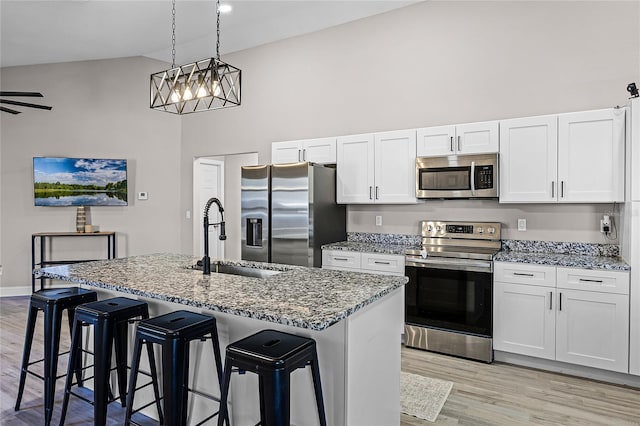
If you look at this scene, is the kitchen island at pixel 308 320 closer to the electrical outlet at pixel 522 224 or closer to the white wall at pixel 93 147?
the electrical outlet at pixel 522 224

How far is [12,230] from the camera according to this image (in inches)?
223

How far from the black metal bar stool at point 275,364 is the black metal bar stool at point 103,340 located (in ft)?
2.70

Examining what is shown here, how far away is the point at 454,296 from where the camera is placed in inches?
137

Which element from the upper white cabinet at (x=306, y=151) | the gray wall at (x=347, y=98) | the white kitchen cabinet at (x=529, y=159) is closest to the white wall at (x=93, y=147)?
the gray wall at (x=347, y=98)

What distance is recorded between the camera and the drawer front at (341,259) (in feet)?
13.3

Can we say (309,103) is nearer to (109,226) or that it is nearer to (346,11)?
(346,11)

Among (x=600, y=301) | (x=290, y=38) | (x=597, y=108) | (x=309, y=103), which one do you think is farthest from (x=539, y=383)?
(x=290, y=38)

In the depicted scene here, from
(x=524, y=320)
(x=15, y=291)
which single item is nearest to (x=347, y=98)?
(x=524, y=320)

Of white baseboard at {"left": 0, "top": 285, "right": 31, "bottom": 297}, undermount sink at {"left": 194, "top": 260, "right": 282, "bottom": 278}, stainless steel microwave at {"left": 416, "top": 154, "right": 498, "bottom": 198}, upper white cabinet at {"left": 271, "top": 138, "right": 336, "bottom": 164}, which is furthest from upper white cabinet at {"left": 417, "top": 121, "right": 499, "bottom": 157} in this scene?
white baseboard at {"left": 0, "top": 285, "right": 31, "bottom": 297}

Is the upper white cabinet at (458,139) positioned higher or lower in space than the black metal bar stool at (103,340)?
higher

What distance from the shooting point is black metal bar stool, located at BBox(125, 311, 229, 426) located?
6.19 ft

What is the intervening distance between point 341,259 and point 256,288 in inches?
83.6

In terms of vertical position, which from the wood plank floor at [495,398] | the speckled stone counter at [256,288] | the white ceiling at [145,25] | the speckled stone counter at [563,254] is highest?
the white ceiling at [145,25]

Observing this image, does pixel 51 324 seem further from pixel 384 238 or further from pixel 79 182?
pixel 79 182
